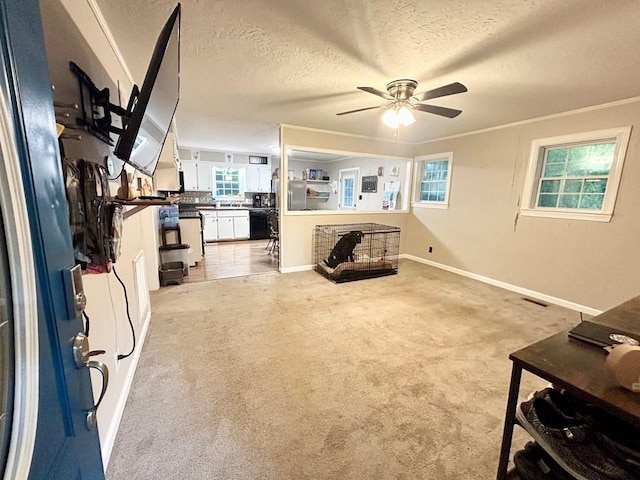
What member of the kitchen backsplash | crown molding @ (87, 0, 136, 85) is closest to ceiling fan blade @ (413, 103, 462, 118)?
crown molding @ (87, 0, 136, 85)

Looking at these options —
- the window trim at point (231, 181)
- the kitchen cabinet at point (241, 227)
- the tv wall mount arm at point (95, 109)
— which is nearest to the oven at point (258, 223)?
the kitchen cabinet at point (241, 227)

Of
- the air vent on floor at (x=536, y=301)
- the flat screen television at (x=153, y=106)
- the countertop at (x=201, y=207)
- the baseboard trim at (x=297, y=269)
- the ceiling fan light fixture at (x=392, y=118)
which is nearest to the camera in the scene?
the flat screen television at (x=153, y=106)

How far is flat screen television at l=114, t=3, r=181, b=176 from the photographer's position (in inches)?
44.3

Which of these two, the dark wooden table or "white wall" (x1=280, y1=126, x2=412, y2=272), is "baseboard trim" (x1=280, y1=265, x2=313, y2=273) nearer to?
"white wall" (x1=280, y1=126, x2=412, y2=272)

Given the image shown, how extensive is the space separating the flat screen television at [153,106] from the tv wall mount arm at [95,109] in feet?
0.10

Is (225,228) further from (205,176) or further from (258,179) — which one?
(258,179)

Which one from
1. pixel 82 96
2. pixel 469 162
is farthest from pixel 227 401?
pixel 469 162

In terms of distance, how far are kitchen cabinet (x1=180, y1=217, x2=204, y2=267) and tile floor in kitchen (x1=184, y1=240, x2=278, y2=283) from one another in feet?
0.54

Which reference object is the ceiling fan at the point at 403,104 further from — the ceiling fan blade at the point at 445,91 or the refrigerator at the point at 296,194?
the refrigerator at the point at 296,194

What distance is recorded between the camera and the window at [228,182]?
24.1 feet

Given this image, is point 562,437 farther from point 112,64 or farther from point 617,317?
point 112,64

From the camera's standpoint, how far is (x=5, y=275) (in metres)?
0.45

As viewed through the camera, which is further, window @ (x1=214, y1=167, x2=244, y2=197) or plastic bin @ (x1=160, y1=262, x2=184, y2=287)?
window @ (x1=214, y1=167, x2=244, y2=197)

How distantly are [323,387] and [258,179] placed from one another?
6.64 meters
